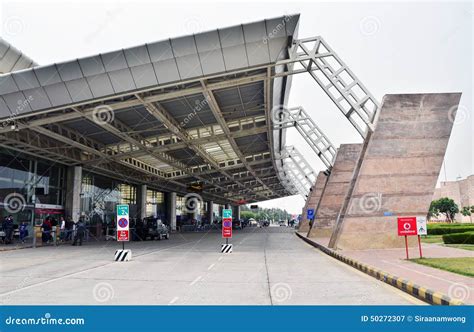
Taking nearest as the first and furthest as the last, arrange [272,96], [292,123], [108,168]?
[272,96], [292,123], [108,168]

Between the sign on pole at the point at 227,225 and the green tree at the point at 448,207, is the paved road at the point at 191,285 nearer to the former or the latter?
the sign on pole at the point at 227,225

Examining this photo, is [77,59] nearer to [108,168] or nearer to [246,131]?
[246,131]

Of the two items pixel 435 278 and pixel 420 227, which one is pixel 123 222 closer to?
pixel 420 227

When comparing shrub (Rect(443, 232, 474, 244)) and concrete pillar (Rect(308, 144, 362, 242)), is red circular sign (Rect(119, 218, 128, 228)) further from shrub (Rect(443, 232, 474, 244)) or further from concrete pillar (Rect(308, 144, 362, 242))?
concrete pillar (Rect(308, 144, 362, 242))

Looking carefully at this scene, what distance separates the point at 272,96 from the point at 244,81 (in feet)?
12.7

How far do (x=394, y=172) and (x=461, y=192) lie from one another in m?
78.3

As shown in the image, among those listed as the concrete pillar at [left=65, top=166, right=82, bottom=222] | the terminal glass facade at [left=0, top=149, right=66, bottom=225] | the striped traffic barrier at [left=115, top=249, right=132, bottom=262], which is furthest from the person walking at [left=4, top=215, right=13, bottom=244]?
the striped traffic barrier at [left=115, top=249, right=132, bottom=262]

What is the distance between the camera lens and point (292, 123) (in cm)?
3366

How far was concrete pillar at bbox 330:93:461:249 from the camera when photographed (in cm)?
1891

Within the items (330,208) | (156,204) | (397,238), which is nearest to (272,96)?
(397,238)

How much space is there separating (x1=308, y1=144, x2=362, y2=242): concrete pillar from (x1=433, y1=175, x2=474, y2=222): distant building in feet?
176

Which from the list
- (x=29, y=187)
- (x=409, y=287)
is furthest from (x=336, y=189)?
(x=409, y=287)

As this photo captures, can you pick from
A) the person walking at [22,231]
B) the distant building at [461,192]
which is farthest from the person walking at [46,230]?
the distant building at [461,192]

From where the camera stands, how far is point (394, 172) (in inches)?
752
